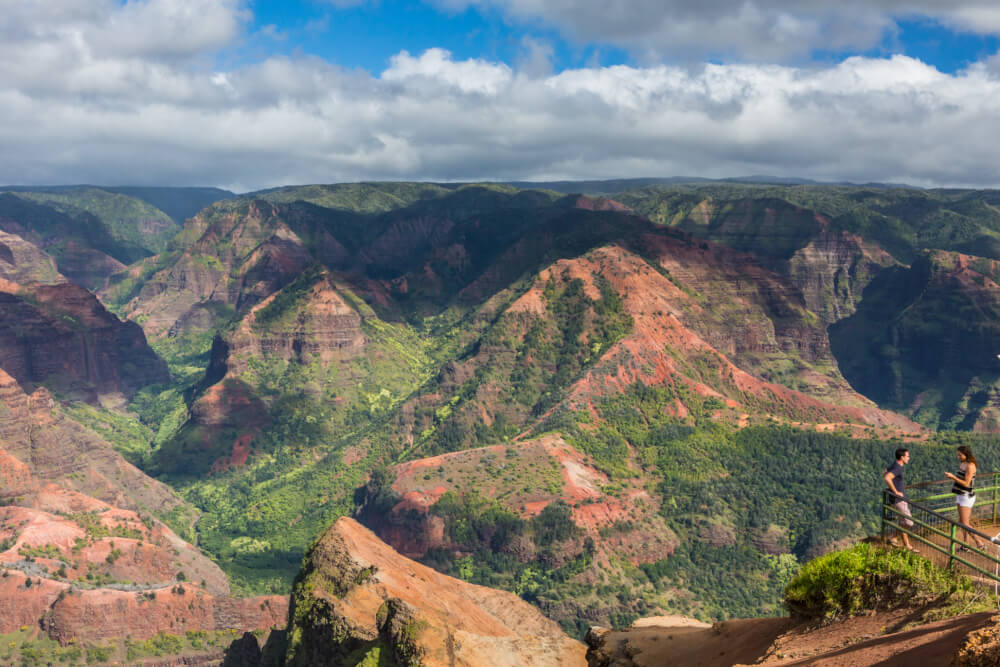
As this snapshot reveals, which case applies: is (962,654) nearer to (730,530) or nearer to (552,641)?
(552,641)

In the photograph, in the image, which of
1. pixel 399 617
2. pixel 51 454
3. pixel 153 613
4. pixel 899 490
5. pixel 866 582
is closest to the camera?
pixel 866 582

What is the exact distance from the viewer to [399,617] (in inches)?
1924

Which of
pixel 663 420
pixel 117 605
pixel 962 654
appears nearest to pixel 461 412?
pixel 663 420

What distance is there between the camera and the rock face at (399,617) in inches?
1897

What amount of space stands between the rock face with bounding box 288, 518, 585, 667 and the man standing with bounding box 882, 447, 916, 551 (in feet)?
97.9

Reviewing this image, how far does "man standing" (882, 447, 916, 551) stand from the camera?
2462 centimetres

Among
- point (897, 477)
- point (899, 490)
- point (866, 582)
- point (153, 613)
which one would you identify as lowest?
point (153, 613)

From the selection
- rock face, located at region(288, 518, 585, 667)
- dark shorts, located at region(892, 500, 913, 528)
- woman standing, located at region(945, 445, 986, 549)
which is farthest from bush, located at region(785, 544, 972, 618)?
rock face, located at region(288, 518, 585, 667)

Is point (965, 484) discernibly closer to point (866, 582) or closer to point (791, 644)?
point (866, 582)

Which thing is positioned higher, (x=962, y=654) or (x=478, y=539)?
(x=962, y=654)

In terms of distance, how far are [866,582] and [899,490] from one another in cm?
413

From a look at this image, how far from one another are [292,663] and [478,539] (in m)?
74.4

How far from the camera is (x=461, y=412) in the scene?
187 meters

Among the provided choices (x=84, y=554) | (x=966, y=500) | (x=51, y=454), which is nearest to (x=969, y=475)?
(x=966, y=500)
